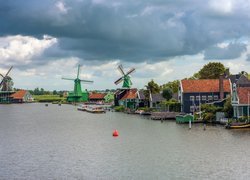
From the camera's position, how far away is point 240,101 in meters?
79.1

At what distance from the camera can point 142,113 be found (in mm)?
124312

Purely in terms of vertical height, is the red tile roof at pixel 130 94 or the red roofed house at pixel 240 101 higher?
the red tile roof at pixel 130 94

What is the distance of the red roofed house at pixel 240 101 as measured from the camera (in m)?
78.7

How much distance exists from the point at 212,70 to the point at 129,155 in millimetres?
93824

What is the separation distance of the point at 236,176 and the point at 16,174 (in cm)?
1974

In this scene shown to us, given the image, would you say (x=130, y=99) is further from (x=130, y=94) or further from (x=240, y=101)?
(x=240, y=101)

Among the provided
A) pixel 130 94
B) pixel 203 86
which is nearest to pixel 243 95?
pixel 203 86

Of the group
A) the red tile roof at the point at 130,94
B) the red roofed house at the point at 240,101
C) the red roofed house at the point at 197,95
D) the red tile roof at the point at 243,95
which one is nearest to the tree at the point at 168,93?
the red roofed house at the point at 197,95

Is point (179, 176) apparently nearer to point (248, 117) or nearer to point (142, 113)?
point (248, 117)

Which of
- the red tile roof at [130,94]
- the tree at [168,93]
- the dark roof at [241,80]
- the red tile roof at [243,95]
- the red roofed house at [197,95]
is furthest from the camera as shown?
the red tile roof at [130,94]

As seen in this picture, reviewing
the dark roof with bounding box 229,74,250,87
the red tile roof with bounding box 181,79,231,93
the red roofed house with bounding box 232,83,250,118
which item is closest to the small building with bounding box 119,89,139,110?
the dark roof with bounding box 229,74,250,87

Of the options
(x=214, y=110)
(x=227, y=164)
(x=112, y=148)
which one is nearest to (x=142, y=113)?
(x=214, y=110)

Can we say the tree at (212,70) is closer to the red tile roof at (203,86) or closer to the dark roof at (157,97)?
the dark roof at (157,97)

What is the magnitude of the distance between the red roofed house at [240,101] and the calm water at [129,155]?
23.8 feet
